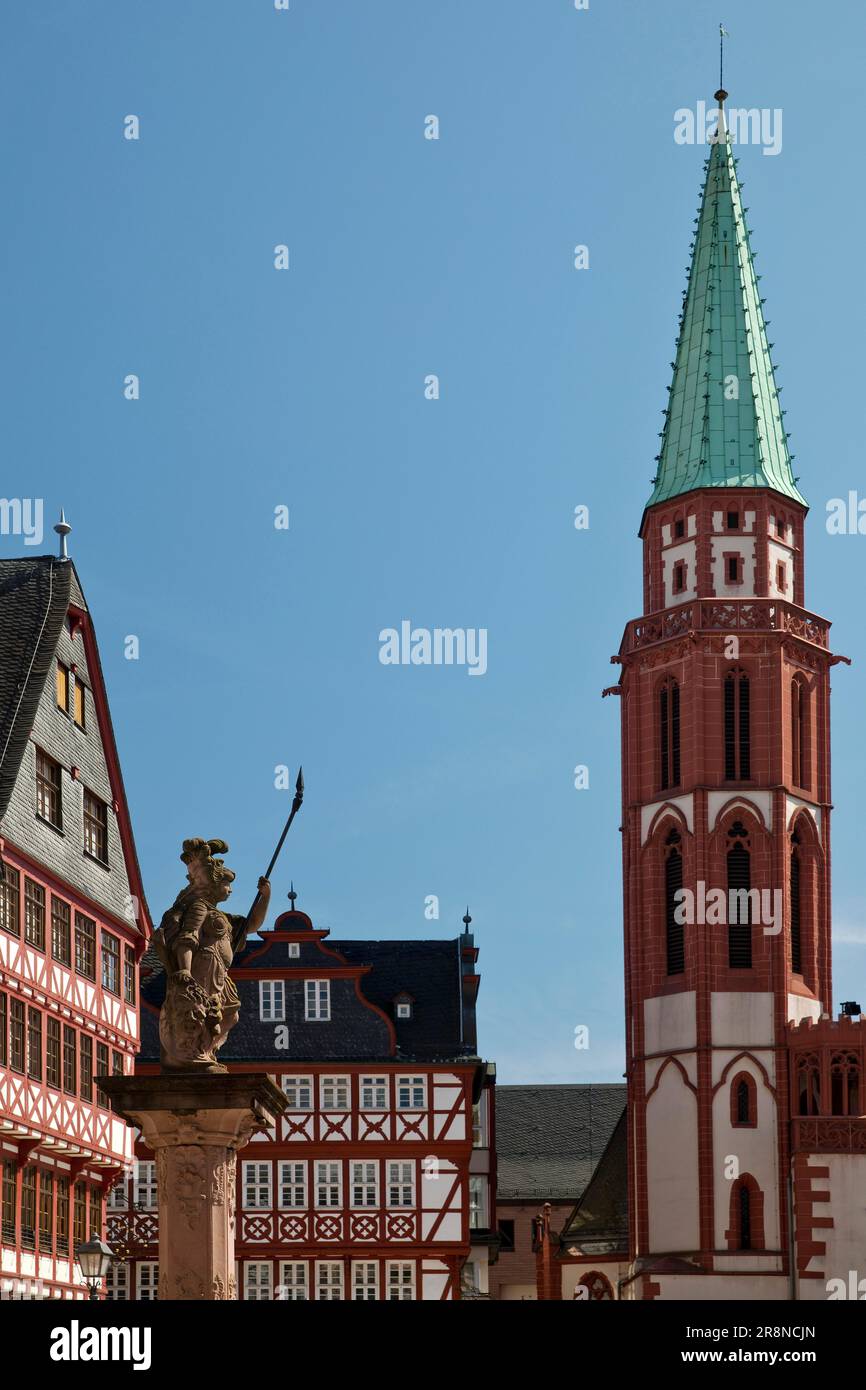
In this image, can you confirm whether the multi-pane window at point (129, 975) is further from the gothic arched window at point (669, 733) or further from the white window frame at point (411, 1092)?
the gothic arched window at point (669, 733)

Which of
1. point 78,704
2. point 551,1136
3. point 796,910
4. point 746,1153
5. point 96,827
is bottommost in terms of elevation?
point 746,1153

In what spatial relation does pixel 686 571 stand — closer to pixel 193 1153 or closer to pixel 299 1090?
pixel 299 1090

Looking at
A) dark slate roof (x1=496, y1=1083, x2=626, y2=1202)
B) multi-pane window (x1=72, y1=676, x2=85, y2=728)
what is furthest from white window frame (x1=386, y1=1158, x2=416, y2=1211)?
dark slate roof (x1=496, y1=1083, x2=626, y2=1202)

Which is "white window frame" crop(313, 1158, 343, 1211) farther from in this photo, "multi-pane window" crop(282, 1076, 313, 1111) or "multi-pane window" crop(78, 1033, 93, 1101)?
"multi-pane window" crop(78, 1033, 93, 1101)

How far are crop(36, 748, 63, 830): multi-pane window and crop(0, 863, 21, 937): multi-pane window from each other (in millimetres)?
1854

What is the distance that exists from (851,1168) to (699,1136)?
14.5 feet

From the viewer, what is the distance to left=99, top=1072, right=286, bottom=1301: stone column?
21.7 metres

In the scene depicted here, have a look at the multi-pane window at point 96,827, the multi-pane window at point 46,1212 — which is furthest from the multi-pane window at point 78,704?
the multi-pane window at point 46,1212

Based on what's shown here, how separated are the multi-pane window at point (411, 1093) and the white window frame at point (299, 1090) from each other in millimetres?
2414

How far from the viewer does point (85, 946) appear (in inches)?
1734

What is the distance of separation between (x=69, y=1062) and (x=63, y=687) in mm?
6542

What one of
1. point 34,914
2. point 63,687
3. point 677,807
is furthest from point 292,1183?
point 34,914
